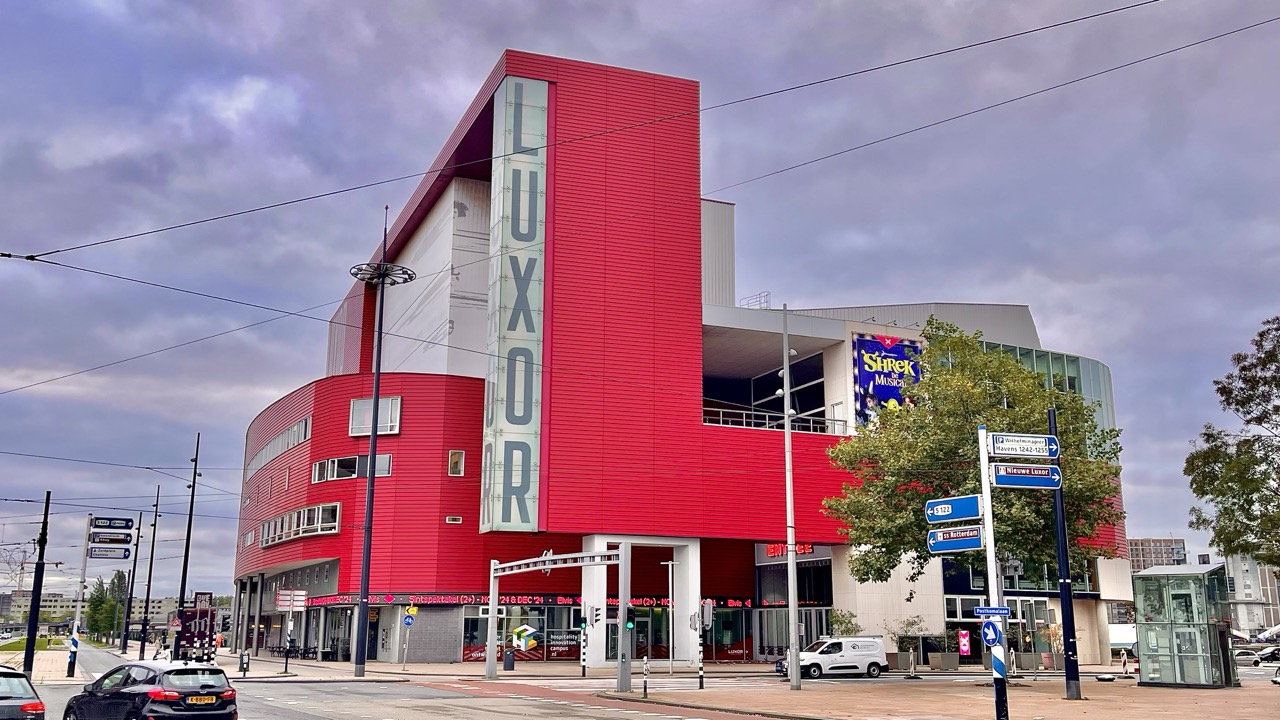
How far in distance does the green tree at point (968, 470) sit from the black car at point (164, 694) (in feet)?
86.6

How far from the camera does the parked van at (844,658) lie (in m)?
45.1

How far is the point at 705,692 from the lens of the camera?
3384cm

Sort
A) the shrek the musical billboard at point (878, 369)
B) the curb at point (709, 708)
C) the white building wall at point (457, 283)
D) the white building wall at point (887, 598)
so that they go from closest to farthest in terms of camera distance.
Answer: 1. the curb at point (709, 708)
2. the white building wall at point (887, 598)
3. the shrek the musical billboard at point (878, 369)
4. the white building wall at point (457, 283)

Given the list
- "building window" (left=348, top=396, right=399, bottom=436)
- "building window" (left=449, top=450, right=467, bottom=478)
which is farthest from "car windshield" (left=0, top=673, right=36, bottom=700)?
"building window" (left=348, top=396, right=399, bottom=436)

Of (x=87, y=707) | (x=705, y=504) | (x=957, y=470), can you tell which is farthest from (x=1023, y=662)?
(x=87, y=707)

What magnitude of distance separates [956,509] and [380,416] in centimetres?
4154

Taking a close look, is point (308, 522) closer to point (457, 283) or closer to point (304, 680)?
point (457, 283)

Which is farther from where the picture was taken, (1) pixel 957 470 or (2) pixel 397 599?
(2) pixel 397 599

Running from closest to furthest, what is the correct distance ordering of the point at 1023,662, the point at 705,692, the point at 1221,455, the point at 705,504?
the point at 705,692 < the point at 1221,455 < the point at 705,504 < the point at 1023,662

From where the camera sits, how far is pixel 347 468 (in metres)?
59.0

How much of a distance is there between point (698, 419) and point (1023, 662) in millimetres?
24540

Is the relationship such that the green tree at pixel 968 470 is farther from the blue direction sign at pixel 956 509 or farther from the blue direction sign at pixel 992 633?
the blue direction sign at pixel 992 633

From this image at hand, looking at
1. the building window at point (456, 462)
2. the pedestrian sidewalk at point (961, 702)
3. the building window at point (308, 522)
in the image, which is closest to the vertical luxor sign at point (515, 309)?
the building window at point (456, 462)

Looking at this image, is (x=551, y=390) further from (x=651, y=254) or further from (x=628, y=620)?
(x=628, y=620)
